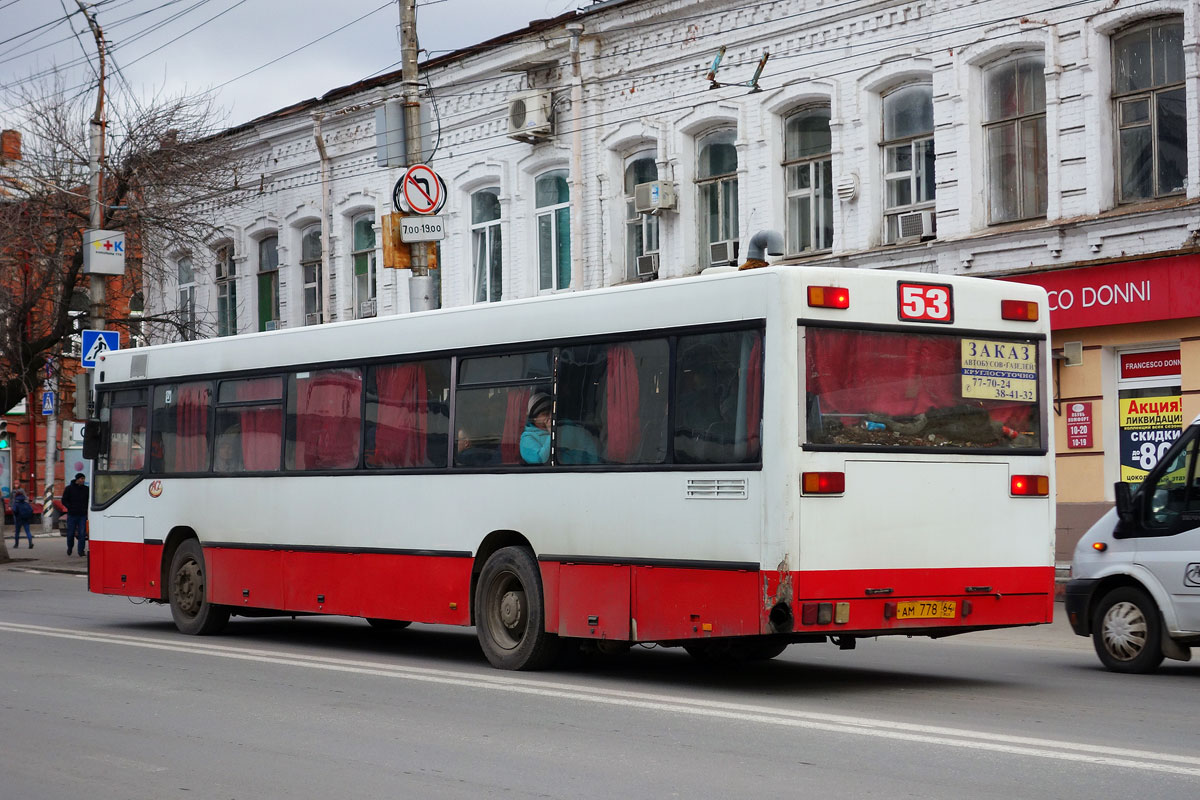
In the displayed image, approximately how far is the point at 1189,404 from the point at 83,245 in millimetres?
19346

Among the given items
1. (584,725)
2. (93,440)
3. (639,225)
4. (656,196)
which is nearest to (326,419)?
(93,440)

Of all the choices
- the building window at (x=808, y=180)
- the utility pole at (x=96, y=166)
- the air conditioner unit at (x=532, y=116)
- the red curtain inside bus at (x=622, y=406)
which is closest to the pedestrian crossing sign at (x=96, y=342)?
the utility pole at (x=96, y=166)

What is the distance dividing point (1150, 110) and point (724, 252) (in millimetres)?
7381

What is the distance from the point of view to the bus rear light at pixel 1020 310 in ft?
37.6

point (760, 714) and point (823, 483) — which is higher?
point (823, 483)

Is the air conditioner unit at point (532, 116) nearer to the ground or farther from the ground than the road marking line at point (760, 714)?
farther from the ground

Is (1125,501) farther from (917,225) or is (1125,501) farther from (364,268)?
(364,268)

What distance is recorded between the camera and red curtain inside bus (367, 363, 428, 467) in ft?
43.7

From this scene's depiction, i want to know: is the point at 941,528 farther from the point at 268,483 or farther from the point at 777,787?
the point at 268,483

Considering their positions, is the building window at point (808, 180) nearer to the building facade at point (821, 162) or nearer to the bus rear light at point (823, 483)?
the building facade at point (821, 162)

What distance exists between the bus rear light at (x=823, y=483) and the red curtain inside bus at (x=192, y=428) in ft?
24.1

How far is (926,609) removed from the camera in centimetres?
1085

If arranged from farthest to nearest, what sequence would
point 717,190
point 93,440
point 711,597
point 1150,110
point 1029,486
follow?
point 717,190, point 1150,110, point 93,440, point 1029,486, point 711,597

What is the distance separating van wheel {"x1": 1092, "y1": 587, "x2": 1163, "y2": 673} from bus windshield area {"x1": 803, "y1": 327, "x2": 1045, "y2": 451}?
1953mm
